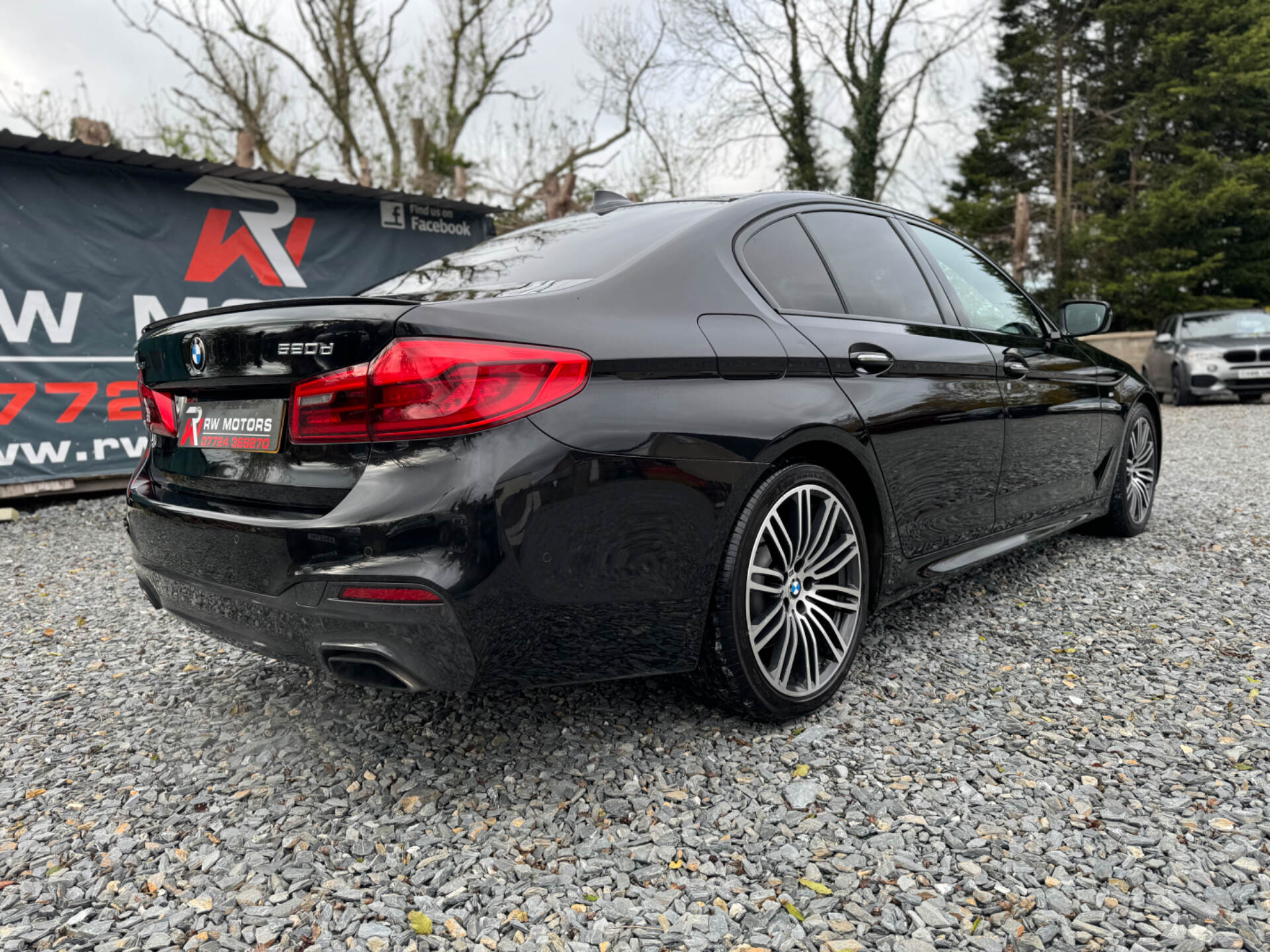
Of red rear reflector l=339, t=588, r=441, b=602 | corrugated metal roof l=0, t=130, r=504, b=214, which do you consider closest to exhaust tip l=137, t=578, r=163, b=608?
red rear reflector l=339, t=588, r=441, b=602

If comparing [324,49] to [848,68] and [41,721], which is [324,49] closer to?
[848,68]

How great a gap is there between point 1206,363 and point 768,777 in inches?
568

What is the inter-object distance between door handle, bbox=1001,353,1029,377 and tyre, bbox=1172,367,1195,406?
12590 millimetres

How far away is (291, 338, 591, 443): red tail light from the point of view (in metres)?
1.82

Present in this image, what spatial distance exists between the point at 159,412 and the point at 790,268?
1887mm

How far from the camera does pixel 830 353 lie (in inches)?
101

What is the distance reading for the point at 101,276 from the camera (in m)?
6.91

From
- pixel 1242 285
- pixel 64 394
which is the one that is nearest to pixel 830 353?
pixel 64 394

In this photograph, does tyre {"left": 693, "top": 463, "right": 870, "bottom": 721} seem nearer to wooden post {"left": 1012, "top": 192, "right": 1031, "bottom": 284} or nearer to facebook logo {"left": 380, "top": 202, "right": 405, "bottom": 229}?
facebook logo {"left": 380, "top": 202, "right": 405, "bottom": 229}

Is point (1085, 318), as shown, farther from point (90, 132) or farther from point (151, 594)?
point (90, 132)

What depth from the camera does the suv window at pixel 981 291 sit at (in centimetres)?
342

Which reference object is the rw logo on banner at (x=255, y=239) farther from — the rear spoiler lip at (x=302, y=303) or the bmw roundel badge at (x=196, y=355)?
the bmw roundel badge at (x=196, y=355)

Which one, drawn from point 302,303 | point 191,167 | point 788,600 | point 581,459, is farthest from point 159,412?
point 191,167

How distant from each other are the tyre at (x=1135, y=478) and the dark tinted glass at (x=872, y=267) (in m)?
1.97
